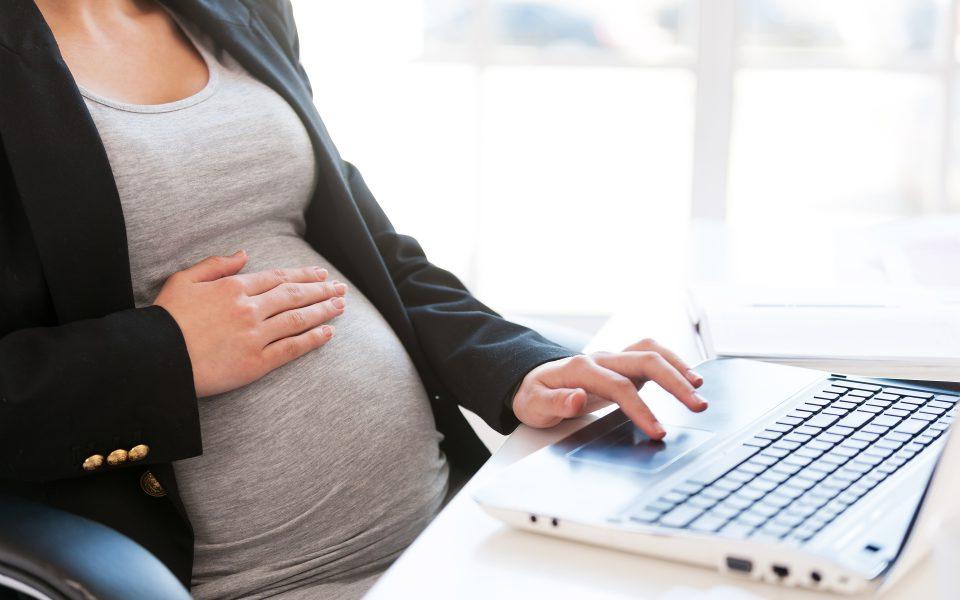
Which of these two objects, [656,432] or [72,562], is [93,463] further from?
[656,432]

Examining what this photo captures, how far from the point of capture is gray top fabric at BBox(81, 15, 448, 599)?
2.91 ft

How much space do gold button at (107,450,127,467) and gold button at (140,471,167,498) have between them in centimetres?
5

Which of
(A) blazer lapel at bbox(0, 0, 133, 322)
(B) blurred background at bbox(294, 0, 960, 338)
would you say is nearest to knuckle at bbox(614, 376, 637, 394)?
(A) blazer lapel at bbox(0, 0, 133, 322)

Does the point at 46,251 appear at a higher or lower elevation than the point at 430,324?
higher

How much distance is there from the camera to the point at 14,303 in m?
0.83

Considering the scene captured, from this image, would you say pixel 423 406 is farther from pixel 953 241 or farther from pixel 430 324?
pixel 953 241

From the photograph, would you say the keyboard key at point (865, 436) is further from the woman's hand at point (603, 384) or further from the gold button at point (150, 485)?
the gold button at point (150, 485)

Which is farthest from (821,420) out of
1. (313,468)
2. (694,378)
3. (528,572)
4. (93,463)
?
(93,463)

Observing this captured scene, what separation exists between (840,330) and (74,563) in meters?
0.71

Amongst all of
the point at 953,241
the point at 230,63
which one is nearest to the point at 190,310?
the point at 230,63

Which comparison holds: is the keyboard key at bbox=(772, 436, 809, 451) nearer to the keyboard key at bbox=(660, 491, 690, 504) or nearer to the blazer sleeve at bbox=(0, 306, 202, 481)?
the keyboard key at bbox=(660, 491, 690, 504)

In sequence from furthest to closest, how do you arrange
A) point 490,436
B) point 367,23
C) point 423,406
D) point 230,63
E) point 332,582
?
1. point 367,23
2. point 490,436
3. point 230,63
4. point 423,406
5. point 332,582

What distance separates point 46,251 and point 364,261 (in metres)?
0.35

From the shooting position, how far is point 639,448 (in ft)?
2.14
